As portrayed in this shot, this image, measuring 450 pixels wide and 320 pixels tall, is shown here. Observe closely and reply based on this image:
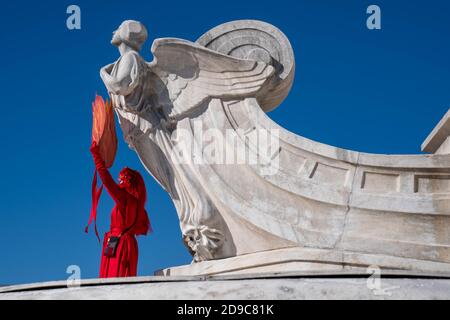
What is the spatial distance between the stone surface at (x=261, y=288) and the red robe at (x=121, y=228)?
179 cm

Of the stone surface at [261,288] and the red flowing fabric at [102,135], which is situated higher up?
the red flowing fabric at [102,135]

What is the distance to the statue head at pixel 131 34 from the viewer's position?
956 cm

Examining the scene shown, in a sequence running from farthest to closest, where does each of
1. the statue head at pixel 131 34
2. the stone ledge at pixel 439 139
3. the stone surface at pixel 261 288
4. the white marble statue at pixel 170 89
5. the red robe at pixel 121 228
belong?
the statue head at pixel 131 34 < the white marble statue at pixel 170 89 < the red robe at pixel 121 228 < the stone ledge at pixel 439 139 < the stone surface at pixel 261 288

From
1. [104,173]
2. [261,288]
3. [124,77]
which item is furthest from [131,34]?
[261,288]

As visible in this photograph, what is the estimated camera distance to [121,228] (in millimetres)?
9242

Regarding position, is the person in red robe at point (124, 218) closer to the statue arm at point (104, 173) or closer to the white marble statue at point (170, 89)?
the statue arm at point (104, 173)

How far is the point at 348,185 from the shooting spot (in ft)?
27.8

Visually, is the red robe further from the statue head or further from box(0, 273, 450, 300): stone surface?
box(0, 273, 450, 300): stone surface

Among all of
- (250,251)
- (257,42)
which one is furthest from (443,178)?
(257,42)

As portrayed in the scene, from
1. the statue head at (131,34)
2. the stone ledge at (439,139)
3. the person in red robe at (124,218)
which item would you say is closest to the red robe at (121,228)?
the person in red robe at (124,218)

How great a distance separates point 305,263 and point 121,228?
2348 mm

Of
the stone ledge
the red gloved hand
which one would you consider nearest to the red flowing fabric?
the red gloved hand

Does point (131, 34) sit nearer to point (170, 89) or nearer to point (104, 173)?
point (170, 89)
